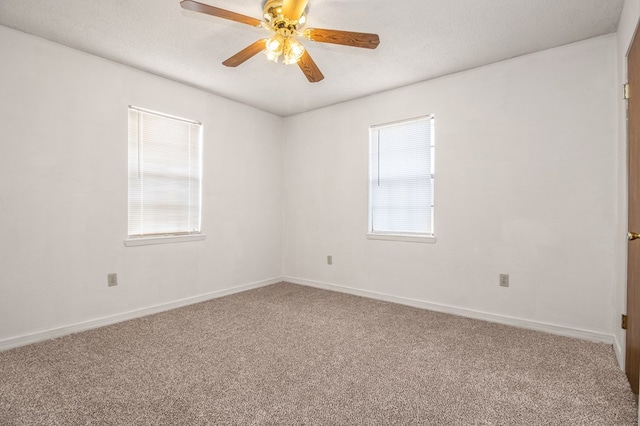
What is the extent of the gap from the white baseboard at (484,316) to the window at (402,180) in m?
0.69

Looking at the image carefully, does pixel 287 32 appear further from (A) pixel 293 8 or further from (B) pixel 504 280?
(B) pixel 504 280

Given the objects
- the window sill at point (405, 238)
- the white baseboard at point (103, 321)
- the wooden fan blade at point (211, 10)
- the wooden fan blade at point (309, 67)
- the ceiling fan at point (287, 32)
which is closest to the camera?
the wooden fan blade at point (211, 10)

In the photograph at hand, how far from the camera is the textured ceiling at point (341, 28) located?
2.26 metres

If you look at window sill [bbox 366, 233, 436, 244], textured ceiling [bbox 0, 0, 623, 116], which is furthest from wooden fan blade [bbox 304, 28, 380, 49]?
window sill [bbox 366, 233, 436, 244]

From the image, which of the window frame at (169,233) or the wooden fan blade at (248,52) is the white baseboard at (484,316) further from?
the wooden fan blade at (248,52)

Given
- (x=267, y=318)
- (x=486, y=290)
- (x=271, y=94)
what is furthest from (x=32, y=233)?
(x=486, y=290)

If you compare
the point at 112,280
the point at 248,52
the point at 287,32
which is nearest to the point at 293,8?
the point at 287,32

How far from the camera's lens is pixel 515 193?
2.99m

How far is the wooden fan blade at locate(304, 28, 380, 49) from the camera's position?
2.08m

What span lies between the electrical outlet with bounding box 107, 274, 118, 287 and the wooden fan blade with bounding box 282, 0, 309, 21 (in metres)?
2.73

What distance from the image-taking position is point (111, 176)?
3.08 m

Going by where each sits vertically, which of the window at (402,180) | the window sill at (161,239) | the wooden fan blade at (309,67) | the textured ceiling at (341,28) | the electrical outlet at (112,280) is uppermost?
the textured ceiling at (341,28)

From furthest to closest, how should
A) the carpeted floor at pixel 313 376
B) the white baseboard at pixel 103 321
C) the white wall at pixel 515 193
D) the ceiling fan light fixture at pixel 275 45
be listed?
the white wall at pixel 515 193, the white baseboard at pixel 103 321, the ceiling fan light fixture at pixel 275 45, the carpeted floor at pixel 313 376

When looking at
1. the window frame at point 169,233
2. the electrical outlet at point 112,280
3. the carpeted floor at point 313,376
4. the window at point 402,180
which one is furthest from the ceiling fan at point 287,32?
the electrical outlet at point 112,280
